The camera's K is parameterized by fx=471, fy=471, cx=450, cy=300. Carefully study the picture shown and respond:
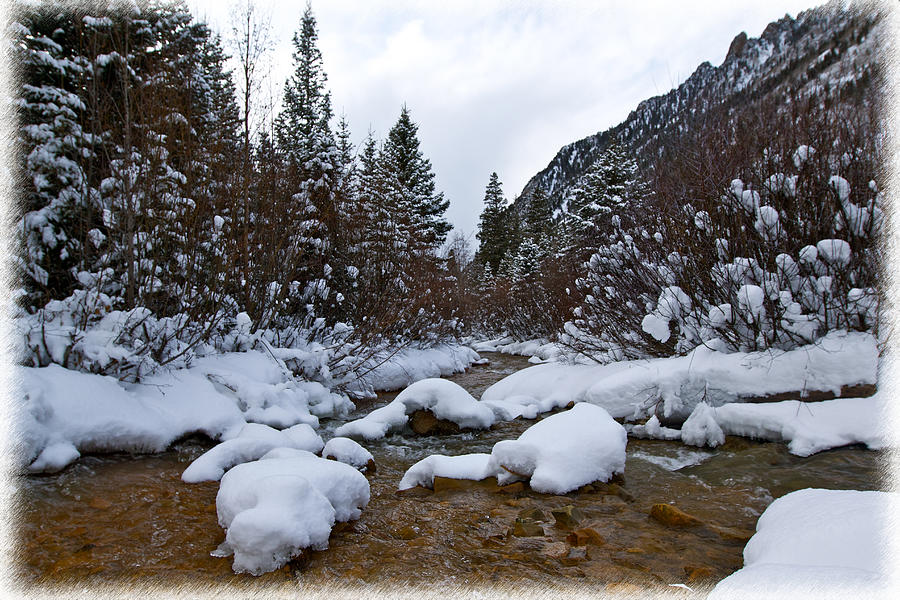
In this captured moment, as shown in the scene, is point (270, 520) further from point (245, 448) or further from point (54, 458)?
point (54, 458)

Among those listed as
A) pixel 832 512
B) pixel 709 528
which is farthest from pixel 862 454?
pixel 832 512

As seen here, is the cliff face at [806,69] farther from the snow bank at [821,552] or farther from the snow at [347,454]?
the snow at [347,454]

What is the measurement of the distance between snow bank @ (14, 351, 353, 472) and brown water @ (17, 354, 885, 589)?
0.59ft

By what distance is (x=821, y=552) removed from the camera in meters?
2.10

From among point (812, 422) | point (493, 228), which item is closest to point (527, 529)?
point (812, 422)

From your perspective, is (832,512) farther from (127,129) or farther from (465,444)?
(127,129)

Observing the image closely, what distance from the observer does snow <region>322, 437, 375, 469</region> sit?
4664 mm

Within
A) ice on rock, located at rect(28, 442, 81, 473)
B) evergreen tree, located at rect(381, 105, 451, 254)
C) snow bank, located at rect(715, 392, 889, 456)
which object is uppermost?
evergreen tree, located at rect(381, 105, 451, 254)

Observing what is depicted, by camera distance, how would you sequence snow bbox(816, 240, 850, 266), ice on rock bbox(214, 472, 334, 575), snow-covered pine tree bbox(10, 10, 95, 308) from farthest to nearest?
snow-covered pine tree bbox(10, 10, 95, 308) < snow bbox(816, 240, 850, 266) < ice on rock bbox(214, 472, 334, 575)

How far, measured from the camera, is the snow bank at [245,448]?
4.01 meters

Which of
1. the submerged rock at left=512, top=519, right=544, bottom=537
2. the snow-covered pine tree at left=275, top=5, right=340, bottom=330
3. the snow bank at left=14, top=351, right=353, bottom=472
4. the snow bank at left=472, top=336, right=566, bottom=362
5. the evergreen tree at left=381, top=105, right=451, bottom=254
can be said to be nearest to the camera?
the submerged rock at left=512, top=519, right=544, bottom=537

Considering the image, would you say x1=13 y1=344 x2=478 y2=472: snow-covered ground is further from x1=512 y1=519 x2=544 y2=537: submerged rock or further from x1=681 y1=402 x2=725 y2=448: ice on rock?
x1=512 y1=519 x2=544 y2=537: submerged rock

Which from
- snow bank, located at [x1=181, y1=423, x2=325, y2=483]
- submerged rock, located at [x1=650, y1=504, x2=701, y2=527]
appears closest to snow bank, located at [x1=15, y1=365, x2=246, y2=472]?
snow bank, located at [x1=181, y1=423, x2=325, y2=483]

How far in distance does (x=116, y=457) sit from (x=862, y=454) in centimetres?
652
